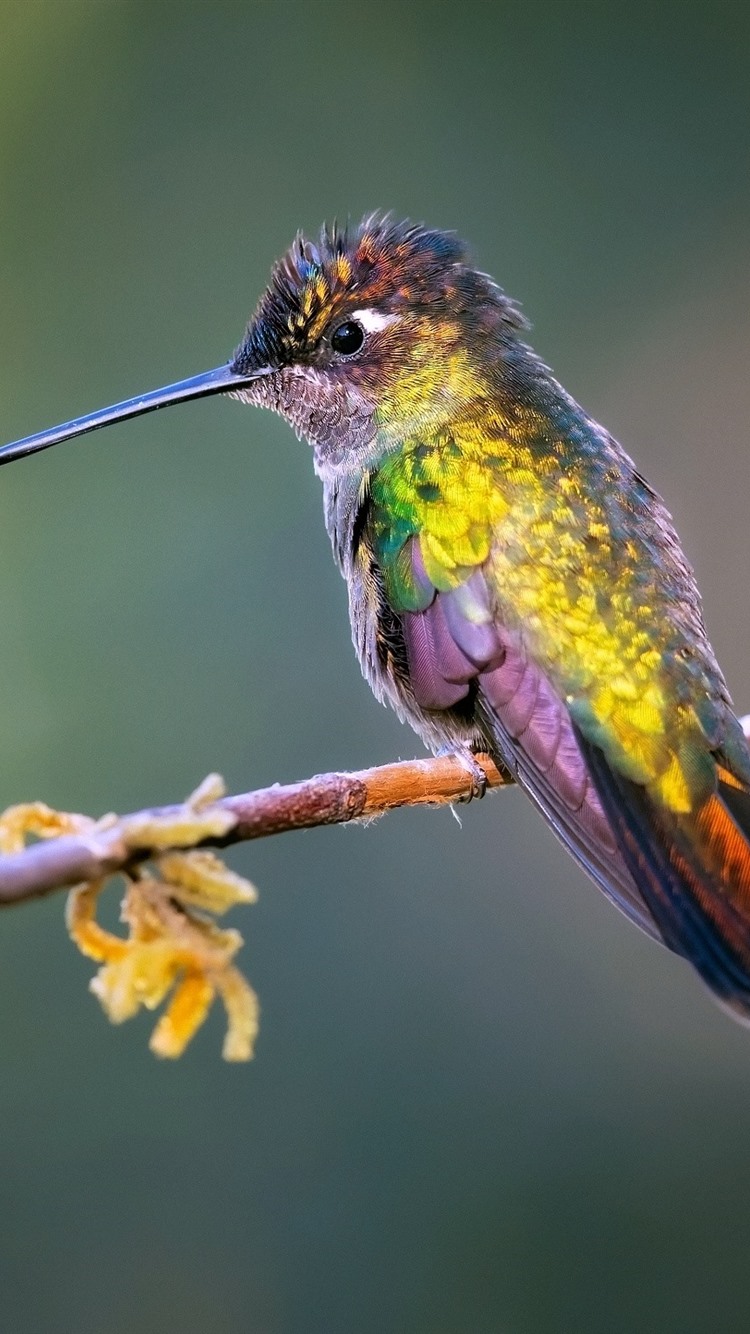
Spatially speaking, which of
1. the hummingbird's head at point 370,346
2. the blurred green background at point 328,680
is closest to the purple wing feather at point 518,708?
the hummingbird's head at point 370,346

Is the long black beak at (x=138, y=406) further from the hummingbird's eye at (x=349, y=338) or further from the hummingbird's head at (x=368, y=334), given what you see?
the hummingbird's eye at (x=349, y=338)

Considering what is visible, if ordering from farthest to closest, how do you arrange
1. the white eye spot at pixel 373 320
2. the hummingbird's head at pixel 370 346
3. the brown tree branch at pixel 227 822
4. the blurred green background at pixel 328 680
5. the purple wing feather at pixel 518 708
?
1. the blurred green background at pixel 328 680
2. the white eye spot at pixel 373 320
3. the hummingbird's head at pixel 370 346
4. the purple wing feather at pixel 518 708
5. the brown tree branch at pixel 227 822

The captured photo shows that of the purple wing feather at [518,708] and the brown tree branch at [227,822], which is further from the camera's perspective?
the purple wing feather at [518,708]

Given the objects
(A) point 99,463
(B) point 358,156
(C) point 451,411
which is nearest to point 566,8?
(B) point 358,156

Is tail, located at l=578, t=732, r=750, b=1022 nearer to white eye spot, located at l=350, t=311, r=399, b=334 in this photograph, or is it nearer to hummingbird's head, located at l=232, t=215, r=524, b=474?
hummingbird's head, located at l=232, t=215, r=524, b=474

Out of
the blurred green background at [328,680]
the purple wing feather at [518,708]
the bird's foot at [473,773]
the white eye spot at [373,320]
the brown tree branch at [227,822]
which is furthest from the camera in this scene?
the blurred green background at [328,680]

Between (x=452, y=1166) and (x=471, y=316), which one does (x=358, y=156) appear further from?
(x=452, y=1166)

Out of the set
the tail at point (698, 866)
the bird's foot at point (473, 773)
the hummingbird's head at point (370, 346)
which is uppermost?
the hummingbird's head at point (370, 346)

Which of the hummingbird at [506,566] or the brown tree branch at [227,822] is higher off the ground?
the hummingbird at [506,566]
